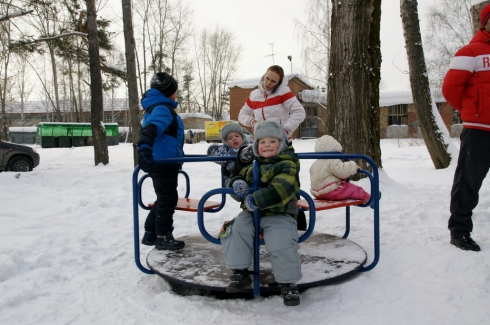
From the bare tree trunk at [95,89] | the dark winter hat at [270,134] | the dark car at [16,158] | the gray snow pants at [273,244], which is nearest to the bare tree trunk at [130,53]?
the bare tree trunk at [95,89]

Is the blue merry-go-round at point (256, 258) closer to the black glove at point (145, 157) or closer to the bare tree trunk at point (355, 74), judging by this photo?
the black glove at point (145, 157)

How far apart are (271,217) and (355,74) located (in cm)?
365

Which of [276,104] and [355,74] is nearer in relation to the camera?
[276,104]

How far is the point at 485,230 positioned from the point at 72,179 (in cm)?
777

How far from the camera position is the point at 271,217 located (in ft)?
8.68

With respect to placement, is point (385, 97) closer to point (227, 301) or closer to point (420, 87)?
point (420, 87)

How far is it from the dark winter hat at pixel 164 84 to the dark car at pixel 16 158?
871 cm

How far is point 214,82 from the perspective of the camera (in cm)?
4709

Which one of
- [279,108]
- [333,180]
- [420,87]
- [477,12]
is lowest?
[333,180]

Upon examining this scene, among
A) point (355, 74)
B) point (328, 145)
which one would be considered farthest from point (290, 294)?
point (355, 74)

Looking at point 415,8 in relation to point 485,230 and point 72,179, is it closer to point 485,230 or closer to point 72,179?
point 485,230

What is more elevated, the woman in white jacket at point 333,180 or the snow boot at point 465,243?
the woman in white jacket at point 333,180

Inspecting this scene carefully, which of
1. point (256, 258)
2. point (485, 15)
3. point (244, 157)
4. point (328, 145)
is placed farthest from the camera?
point (328, 145)

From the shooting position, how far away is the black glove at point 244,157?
2.90m
